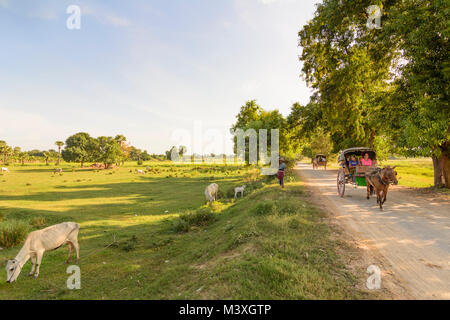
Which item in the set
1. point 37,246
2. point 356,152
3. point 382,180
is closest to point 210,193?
point 356,152

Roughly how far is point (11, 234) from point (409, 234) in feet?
55.7

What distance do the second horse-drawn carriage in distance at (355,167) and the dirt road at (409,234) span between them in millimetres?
1288

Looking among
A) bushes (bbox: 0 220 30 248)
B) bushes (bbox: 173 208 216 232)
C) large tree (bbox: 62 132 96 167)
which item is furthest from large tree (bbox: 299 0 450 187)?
large tree (bbox: 62 132 96 167)

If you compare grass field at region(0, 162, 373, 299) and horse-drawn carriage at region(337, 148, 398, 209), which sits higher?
horse-drawn carriage at region(337, 148, 398, 209)

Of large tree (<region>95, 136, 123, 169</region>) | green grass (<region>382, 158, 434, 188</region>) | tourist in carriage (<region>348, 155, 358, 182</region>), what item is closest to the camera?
tourist in carriage (<region>348, 155, 358, 182</region>)

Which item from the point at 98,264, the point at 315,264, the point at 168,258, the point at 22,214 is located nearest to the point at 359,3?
the point at 315,264

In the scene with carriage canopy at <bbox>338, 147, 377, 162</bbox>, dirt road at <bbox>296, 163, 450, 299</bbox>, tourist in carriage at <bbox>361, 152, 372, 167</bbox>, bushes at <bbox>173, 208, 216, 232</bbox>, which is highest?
carriage canopy at <bbox>338, 147, 377, 162</bbox>

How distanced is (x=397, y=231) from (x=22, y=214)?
22132mm

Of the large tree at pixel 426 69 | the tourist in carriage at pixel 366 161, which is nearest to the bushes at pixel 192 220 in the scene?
the tourist in carriage at pixel 366 161

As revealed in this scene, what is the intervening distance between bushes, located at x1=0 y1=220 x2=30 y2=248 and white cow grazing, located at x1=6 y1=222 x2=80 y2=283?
449 cm

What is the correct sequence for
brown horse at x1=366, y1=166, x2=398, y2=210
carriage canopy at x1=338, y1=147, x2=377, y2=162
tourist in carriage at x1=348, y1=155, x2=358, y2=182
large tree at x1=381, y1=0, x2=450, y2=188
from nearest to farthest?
brown horse at x1=366, y1=166, x2=398, y2=210 → large tree at x1=381, y1=0, x2=450, y2=188 → tourist in carriage at x1=348, y1=155, x2=358, y2=182 → carriage canopy at x1=338, y1=147, x2=377, y2=162

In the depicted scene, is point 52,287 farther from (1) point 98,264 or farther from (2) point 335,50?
(2) point 335,50

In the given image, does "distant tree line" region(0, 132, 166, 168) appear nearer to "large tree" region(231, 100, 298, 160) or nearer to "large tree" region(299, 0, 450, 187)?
"large tree" region(231, 100, 298, 160)

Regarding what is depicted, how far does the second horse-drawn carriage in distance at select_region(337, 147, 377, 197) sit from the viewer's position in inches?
482
